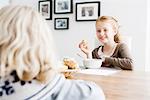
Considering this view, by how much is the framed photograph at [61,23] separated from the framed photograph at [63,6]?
108 mm

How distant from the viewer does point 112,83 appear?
156cm

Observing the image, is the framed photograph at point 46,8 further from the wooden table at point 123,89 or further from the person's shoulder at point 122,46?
the wooden table at point 123,89

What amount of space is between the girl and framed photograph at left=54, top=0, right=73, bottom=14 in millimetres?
1366

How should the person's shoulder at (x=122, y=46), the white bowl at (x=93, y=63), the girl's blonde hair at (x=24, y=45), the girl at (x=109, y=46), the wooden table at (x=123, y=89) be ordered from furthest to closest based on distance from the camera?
the person's shoulder at (x=122, y=46)
the girl at (x=109, y=46)
the white bowl at (x=93, y=63)
the wooden table at (x=123, y=89)
the girl's blonde hair at (x=24, y=45)

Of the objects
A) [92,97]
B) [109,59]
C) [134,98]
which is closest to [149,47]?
[109,59]

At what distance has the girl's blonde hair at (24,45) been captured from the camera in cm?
81

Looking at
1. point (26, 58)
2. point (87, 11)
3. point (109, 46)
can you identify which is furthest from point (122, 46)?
point (26, 58)

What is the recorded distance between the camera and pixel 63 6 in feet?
13.1

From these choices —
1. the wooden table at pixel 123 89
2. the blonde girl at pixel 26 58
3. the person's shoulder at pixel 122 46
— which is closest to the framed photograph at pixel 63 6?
the person's shoulder at pixel 122 46

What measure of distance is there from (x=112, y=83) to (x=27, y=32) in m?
0.82

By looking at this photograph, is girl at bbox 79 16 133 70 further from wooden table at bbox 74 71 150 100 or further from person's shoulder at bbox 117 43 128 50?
wooden table at bbox 74 71 150 100

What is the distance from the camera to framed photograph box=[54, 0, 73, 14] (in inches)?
155

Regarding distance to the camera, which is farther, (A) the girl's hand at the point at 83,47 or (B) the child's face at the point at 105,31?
(B) the child's face at the point at 105,31

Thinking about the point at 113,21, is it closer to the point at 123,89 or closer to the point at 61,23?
the point at 123,89
